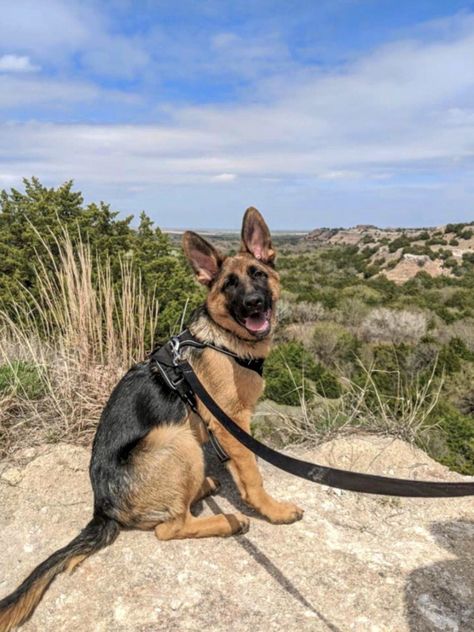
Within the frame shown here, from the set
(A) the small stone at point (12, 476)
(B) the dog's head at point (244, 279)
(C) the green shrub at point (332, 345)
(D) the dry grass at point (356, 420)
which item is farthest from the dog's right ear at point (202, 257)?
(C) the green shrub at point (332, 345)

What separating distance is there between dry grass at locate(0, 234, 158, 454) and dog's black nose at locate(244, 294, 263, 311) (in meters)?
2.24

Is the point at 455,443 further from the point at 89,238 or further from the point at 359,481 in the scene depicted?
the point at 89,238

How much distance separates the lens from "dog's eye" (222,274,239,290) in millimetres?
3387

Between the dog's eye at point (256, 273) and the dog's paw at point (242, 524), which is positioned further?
the dog's eye at point (256, 273)

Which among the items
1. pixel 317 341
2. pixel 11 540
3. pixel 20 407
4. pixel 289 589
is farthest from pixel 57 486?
pixel 317 341

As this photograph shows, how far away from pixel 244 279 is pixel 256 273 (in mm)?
A: 124

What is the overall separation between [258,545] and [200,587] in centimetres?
49

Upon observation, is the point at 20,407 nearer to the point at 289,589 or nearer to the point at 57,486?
the point at 57,486

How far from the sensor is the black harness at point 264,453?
179 centimetres

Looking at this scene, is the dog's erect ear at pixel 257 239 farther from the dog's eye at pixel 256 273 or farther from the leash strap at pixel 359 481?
the leash strap at pixel 359 481

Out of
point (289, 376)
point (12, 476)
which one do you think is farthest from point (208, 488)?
point (289, 376)

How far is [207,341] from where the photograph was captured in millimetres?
3361

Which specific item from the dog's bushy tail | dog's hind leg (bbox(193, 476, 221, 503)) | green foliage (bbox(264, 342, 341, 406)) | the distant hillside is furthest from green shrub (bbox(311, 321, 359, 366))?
the distant hillside

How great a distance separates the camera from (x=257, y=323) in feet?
10.8
